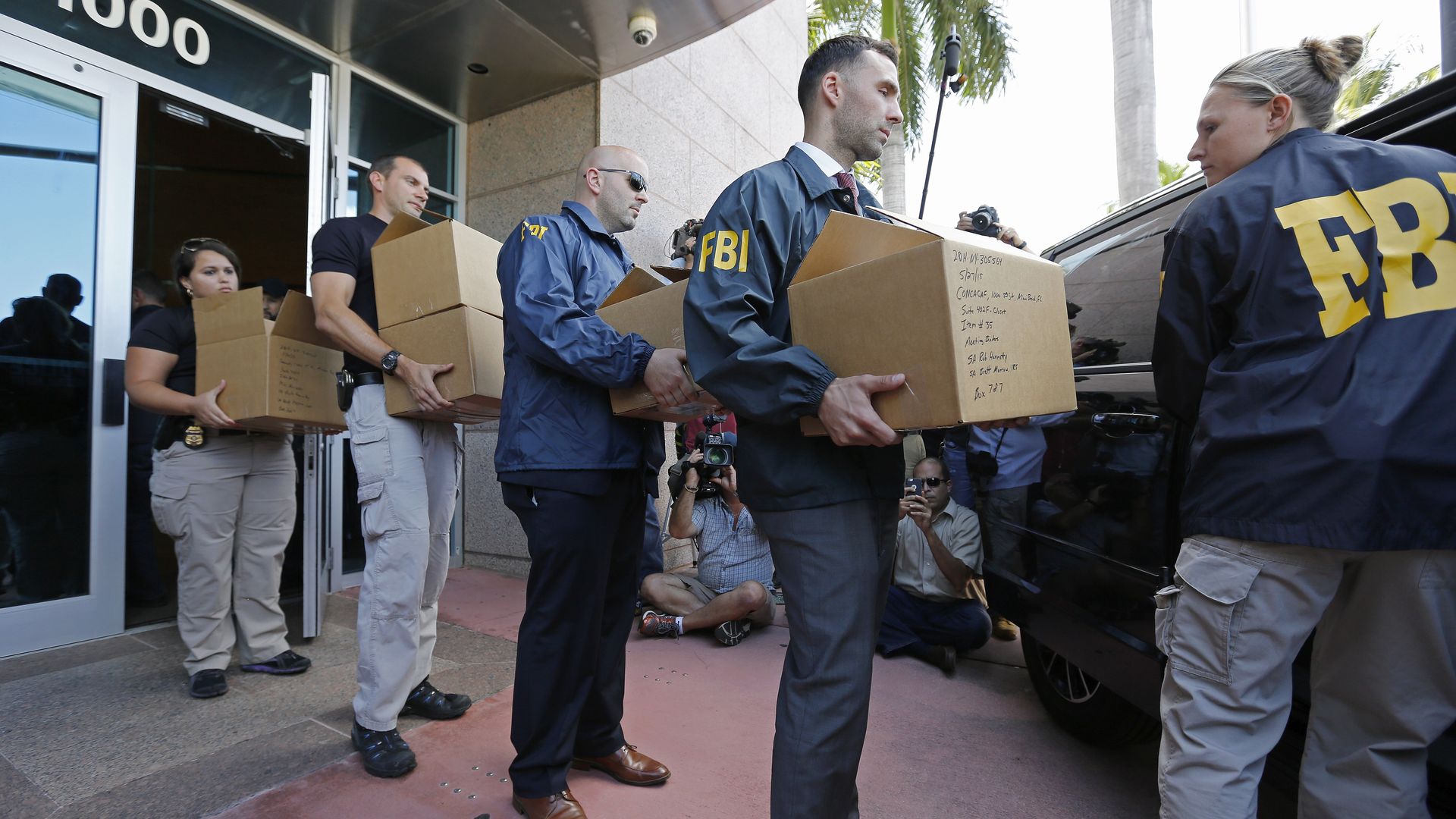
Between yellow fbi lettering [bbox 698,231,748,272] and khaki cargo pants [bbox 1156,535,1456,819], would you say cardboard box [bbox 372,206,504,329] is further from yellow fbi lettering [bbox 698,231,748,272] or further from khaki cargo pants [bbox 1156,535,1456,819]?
khaki cargo pants [bbox 1156,535,1456,819]

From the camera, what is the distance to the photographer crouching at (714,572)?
11.7 ft

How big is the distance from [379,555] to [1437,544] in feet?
7.77

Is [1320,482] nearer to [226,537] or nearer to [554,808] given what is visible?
[554,808]

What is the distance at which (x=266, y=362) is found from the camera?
2545mm

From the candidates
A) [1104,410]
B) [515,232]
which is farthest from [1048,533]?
[515,232]

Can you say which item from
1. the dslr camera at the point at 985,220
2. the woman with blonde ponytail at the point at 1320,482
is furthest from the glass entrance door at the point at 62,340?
the woman with blonde ponytail at the point at 1320,482

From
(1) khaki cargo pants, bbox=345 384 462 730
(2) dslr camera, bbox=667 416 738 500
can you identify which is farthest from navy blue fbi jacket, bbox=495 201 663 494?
(2) dslr camera, bbox=667 416 738 500

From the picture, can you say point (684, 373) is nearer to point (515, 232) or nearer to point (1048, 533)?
point (515, 232)

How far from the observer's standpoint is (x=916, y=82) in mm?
13914

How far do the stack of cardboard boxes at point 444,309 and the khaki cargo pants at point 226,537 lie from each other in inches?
45.6

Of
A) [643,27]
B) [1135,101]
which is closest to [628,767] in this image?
[643,27]

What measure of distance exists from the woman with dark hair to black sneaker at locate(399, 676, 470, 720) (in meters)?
0.75

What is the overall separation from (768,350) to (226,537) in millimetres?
2634

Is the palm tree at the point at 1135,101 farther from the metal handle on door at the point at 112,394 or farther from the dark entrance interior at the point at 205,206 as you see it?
the metal handle on door at the point at 112,394
